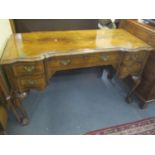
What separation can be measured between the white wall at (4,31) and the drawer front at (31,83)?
0.90 ft

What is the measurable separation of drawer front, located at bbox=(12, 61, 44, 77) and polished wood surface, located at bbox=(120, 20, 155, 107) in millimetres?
972

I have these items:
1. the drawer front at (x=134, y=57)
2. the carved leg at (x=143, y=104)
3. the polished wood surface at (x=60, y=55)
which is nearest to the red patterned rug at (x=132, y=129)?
the carved leg at (x=143, y=104)

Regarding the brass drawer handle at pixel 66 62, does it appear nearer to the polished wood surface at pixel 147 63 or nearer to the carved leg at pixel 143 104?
the polished wood surface at pixel 147 63

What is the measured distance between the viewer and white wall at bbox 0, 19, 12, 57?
43.4 inches

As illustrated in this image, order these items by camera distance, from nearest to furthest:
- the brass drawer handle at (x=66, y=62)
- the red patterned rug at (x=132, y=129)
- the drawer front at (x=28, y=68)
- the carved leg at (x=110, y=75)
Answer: the drawer front at (x=28, y=68), the brass drawer handle at (x=66, y=62), the red patterned rug at (x=132, y=129), the carved leg at (x=110, y=75)

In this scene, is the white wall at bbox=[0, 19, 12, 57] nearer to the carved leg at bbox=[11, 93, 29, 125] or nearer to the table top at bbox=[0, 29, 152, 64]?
the table top at bbox=[0, 29, 152, 64]

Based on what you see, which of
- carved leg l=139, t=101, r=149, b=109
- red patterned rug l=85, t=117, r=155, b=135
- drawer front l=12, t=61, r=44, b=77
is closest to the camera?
drawer front l=12, t=61, r=44, b=77

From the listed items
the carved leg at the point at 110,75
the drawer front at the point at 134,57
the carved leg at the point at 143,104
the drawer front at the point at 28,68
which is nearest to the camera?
the drawer front at the point at 28,68

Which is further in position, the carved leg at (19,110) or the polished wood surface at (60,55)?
the carved leg at (19,110)

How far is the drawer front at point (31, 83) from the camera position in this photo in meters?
1.07

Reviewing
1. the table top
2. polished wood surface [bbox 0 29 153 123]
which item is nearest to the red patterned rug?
polished wood surface [bbox 0 29 153 123]
